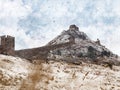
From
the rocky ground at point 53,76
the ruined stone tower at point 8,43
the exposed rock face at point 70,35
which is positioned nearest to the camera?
the rocky ground at point 53,76

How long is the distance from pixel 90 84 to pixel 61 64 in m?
9.16

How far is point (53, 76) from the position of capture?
45.6m

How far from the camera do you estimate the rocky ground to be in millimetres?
41125

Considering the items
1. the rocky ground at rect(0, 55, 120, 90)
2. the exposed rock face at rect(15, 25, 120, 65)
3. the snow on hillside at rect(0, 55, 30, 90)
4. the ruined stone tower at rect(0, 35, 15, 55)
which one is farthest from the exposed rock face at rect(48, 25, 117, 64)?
the snow on hillside at rect(0, 55, 30, 90)

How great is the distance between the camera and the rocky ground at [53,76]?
41.1m

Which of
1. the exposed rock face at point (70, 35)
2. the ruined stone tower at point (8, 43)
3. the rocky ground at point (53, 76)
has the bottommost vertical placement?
the rocky ground at point (53, 76)

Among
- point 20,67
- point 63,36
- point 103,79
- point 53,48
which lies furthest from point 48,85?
point 63,36

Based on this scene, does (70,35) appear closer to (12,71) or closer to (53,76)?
(53,76)

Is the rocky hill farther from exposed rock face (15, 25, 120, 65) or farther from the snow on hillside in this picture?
exposed rock face (15, 25, 120, 65)

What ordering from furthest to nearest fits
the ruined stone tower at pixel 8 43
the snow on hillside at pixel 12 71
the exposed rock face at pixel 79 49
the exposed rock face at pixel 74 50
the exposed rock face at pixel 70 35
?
1. the exposed rock face at pixel 70 35
2. the exposed rock face at pixel 79 49
3. the exposed rock face at pixel 74 50
4. the ruined stone tower at pixel 8 43
5. the snow on hillside at pixel 12 71

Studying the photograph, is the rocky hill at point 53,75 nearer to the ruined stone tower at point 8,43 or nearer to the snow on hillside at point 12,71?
the snow on hillside at point 12,71

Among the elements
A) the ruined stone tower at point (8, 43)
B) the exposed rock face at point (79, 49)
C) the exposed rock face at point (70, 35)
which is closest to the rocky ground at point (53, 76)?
the ruined stone tower at point (8, 43)

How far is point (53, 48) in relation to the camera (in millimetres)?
97812

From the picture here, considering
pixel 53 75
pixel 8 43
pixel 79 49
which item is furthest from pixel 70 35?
pixel 53 75
